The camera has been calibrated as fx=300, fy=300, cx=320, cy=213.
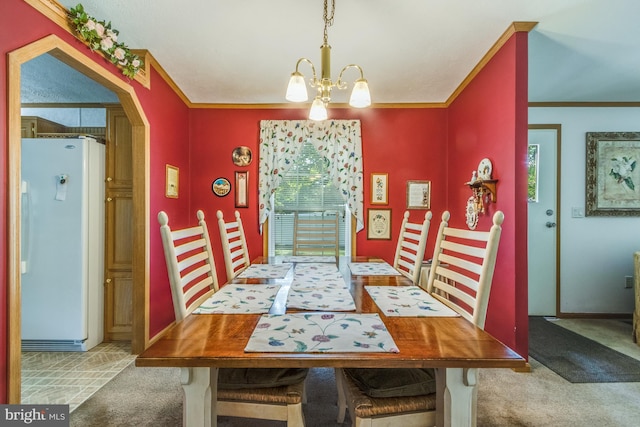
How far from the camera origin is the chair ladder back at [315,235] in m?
2.97

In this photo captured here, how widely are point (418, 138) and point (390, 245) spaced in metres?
1.29

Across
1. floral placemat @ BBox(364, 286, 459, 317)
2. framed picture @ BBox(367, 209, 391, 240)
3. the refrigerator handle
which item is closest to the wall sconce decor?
framed picture @ BBox(367, 209, 391, 240)

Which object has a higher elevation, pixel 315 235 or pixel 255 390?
pixel 315 235

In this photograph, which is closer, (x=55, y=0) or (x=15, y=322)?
(x=15, y=322)

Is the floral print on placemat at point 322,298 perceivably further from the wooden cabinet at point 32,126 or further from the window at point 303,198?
the wooden cabinet at point 32,126

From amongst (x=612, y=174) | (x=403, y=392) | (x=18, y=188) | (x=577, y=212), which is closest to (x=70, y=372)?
(x=18, y=188)

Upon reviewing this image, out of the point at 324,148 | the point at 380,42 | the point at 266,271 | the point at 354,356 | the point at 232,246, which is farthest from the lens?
the point at 324,148

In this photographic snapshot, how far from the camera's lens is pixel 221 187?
351 centimetres

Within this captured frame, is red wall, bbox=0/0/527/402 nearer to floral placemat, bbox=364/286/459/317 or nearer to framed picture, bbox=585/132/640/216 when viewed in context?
floral placemat, bbox=364/286/459/317

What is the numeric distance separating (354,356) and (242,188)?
9.69 feet

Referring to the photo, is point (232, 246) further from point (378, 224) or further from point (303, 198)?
point (378, 224)

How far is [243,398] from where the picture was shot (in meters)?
1.10

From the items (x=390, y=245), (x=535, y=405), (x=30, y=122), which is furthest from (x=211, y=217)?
(x=535, y=405)

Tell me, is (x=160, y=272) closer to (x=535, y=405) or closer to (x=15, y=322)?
(x=15, y=322)
